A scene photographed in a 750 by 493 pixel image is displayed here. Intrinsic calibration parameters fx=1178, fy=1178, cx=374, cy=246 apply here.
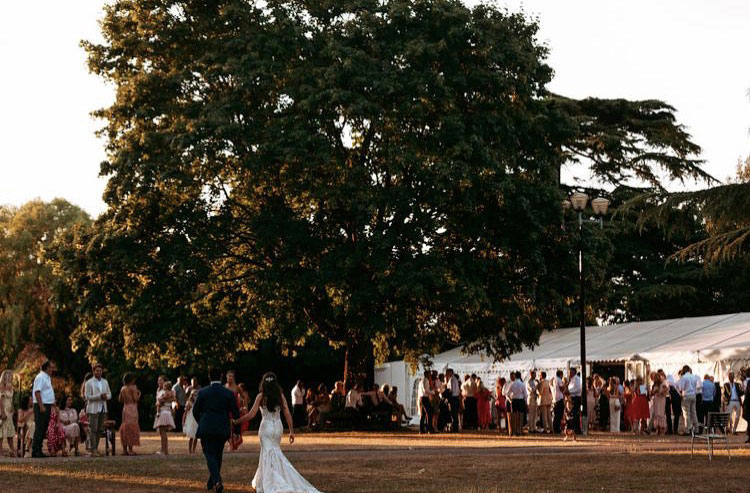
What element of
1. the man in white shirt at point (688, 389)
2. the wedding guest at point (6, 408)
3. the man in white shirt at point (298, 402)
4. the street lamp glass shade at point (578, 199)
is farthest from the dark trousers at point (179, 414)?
the man in white shirt at point (688, 389)

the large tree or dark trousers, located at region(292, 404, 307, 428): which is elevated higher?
the large tree

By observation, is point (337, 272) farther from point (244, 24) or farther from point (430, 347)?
point (244, 24)

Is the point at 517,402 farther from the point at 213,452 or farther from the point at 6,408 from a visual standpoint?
the point at 213,452

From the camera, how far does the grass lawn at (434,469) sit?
17.1 metres

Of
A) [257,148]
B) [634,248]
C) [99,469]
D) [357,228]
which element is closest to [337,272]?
[357,228]

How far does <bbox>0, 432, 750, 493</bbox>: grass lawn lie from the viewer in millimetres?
17141

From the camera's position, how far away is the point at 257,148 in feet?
109

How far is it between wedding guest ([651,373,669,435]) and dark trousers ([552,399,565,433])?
301cm

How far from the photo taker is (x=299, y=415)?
3984 centimetres

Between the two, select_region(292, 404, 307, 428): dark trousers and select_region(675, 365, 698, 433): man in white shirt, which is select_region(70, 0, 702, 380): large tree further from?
select_region(675, 365, 698, 433): man in white shirt

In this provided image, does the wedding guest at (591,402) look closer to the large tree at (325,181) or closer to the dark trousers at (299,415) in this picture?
the large tree at (325,181)

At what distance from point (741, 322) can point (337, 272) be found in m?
14.1

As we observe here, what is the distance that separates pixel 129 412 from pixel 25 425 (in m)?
3.27

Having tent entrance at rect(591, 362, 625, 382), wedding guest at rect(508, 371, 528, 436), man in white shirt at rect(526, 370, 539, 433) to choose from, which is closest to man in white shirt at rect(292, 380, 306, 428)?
man in white shirt at rect(526, 370, 539, 433)
